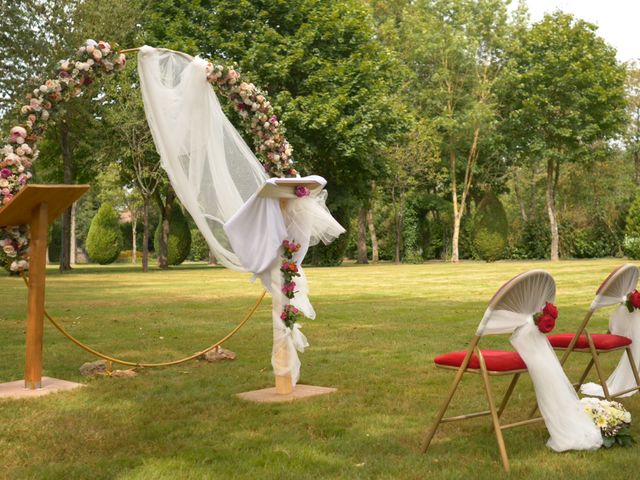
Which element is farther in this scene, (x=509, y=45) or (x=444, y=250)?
(x=444, y=250)

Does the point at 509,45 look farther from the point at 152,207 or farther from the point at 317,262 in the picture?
the point at 152,207

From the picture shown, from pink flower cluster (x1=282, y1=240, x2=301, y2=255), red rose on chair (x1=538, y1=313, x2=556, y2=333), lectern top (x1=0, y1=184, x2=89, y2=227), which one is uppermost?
lectern top (x1=0, y1=184, x2=89, y2=227)

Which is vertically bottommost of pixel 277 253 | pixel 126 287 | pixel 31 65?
pixel 126 287

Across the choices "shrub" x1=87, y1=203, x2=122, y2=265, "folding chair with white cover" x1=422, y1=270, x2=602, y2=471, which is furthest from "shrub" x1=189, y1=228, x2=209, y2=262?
"folding chair with white cover" x1=422, y1=270, x2=602, y2=471

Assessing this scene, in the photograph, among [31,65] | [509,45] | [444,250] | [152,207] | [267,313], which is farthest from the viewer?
[152,207]

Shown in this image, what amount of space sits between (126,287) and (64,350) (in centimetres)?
1265

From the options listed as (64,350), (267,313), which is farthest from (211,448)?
(267,313)

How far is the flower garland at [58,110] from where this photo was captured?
7.61 metres

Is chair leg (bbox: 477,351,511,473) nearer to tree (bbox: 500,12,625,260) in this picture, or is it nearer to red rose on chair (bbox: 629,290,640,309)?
red rose on chair (bbox: 629,290,640,309)

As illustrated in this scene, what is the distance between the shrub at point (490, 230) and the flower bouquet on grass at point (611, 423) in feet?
116

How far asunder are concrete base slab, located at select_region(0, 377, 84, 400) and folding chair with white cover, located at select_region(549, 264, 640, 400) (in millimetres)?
4665

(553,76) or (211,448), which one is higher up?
(553,76)

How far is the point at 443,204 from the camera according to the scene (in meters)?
43.4

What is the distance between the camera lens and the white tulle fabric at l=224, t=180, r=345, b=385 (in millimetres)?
6828
